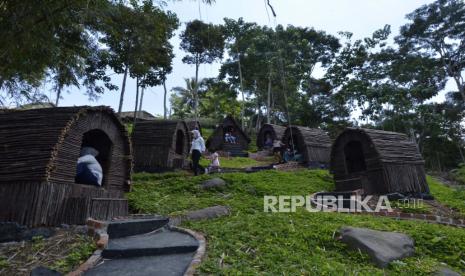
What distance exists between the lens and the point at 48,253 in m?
5.07

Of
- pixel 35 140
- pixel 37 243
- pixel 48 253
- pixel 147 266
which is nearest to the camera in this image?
pixel 147 266

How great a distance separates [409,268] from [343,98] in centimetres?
3048

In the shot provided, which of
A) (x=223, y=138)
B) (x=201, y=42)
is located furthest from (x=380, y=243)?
(x=201, y=42)

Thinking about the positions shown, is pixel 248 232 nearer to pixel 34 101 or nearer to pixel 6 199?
pixel 6 199

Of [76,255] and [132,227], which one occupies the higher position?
[132,227]

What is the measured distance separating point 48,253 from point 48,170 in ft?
5.14

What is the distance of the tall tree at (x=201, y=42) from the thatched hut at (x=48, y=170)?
2641 centimetres

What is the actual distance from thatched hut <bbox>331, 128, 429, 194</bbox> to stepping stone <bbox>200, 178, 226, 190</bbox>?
5.05m

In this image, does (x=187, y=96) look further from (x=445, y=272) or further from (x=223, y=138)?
(x=445, y=272)

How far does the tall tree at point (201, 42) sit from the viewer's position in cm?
3294

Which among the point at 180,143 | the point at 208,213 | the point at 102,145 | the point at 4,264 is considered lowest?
the point at 4,264

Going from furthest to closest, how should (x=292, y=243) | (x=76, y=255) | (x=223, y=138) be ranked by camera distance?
(x=223, y=138) → (x=292, y=243) → (x=76, y=255)

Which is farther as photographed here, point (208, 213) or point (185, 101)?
point (185, 101)

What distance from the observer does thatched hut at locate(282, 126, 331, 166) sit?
20453 millimetres
